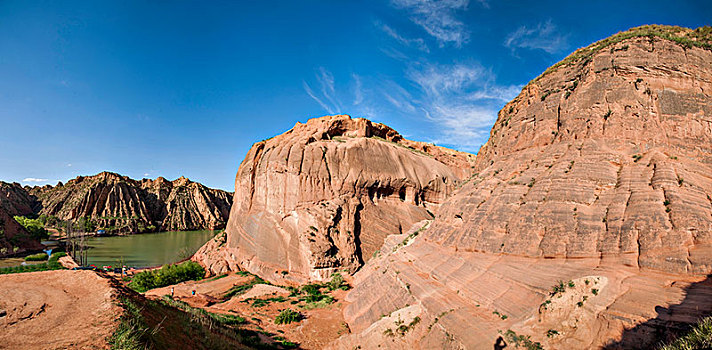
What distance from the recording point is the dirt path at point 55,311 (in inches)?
203

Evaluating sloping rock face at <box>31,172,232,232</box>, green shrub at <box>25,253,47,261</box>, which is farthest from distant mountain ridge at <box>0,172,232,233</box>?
green shrub at <box>25,253,47,261</box>

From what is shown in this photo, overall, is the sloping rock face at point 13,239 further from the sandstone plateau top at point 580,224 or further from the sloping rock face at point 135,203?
the sandstone plateau top at point 580,224

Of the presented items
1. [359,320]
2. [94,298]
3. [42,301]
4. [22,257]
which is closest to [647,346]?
[359,320]

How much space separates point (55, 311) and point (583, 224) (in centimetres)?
1702

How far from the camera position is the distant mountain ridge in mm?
90000

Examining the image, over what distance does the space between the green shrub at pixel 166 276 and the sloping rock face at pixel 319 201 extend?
7.23 feet

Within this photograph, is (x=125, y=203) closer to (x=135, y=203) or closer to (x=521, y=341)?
(x=135, y=203)

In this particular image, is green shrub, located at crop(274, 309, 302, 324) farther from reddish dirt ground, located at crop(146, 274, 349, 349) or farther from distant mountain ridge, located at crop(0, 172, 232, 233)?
distant mountain ridge, located at crop(0, 172, 232, 233)

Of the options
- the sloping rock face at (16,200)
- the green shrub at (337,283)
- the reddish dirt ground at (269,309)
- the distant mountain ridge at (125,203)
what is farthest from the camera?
the sloping rock face at (16,200)

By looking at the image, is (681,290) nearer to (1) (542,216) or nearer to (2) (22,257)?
(1) (542,216)

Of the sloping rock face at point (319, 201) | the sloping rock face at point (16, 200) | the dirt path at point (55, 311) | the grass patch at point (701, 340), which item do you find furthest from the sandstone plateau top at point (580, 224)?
the sloping rock face at point (16, 200)

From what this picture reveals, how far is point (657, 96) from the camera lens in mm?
14102

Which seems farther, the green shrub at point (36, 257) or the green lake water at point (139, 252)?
the green lake water at point (139, 252)

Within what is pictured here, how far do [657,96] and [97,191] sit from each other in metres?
127
